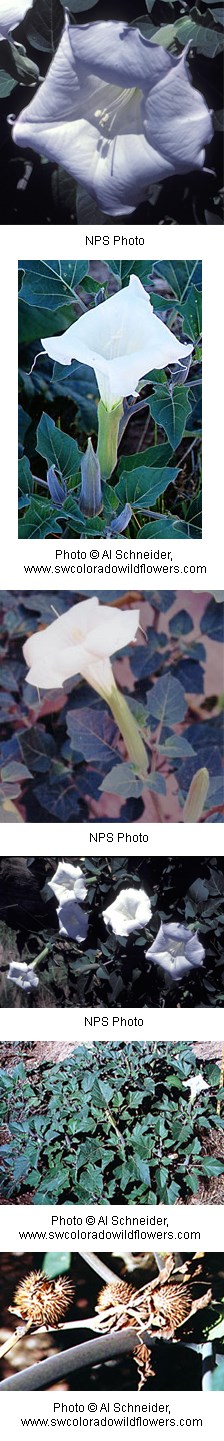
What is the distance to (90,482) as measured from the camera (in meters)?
1.03

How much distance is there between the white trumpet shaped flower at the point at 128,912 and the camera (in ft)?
3.45

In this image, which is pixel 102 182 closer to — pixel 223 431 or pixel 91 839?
pixel 223 431

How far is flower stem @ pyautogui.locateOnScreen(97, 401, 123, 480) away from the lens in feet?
3.38

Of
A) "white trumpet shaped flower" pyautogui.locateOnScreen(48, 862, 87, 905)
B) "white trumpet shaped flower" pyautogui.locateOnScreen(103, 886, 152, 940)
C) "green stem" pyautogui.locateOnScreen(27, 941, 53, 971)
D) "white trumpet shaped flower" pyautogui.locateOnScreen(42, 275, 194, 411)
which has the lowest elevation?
"green stem" pyautogui.locateOnScreen(27, 941, 53, 971)

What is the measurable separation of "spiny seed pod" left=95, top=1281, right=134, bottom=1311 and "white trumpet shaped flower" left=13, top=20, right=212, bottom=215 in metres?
1.05

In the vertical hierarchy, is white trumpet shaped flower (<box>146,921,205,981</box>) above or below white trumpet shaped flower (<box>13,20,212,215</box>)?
below

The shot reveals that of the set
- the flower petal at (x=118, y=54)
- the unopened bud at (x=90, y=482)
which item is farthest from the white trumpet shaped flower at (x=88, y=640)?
the flower petal at (x=118, y=54)

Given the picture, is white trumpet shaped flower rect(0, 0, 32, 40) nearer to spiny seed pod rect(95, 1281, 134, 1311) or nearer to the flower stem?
the flower stem

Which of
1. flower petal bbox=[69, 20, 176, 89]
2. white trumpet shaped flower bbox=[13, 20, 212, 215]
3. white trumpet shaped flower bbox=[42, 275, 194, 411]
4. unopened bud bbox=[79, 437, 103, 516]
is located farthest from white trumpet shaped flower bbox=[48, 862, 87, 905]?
flower petal bbox=[69, 20, 176, 89]

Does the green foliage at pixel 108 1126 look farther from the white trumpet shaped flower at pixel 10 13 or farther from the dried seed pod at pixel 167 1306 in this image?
the white trumpet shaped flower at pixel 10 13

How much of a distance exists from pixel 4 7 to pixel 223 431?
453mm

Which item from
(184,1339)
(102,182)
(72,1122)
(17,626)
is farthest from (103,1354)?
(102,182)

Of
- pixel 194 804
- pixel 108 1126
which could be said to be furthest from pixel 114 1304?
pixel 194 804

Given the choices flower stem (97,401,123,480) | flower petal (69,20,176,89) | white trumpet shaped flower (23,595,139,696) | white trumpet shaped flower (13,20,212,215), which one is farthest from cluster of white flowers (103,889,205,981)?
flower petal (69,20,176,89)
